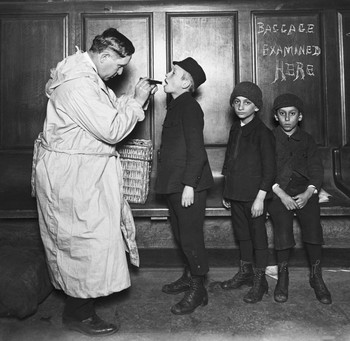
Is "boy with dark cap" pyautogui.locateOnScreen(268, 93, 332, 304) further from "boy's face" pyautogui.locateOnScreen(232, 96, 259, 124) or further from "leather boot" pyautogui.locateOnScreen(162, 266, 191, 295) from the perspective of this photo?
"leather boot" pyautogui.locateOnScreen(162, 266, 191, 295)

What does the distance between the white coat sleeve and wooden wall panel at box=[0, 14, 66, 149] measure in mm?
1726

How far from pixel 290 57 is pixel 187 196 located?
6.67ft

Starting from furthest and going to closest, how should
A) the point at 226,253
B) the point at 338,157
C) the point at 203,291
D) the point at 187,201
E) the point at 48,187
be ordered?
the point at 338,157
the point at 226,253
the point at 203,291
the point at 187,201
the point at 48,187

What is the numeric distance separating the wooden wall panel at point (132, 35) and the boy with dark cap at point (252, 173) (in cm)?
133

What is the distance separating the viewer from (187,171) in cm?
233

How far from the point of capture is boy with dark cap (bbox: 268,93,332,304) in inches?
102

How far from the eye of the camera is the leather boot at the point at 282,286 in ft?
8.36

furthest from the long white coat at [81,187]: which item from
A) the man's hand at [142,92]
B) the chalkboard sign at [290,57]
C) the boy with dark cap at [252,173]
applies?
the chalkboard sign at [290,57]

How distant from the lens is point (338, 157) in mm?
3652

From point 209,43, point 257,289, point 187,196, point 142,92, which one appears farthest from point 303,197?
point 209,43


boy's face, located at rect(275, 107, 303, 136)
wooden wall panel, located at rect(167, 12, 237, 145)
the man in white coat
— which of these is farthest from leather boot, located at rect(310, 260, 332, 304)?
wooden wall panel, located at rect(167, 12, 237, 145)

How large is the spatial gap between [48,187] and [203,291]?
1.10 meters

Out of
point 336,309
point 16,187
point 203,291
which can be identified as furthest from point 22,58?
point 336,309

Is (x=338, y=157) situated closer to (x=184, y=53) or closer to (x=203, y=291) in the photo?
(x=184, y=53)
